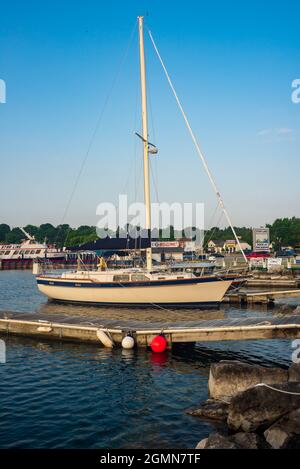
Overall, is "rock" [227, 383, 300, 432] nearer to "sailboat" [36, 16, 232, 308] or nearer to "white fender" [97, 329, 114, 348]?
"white fender" [97, 329, 114, 348]

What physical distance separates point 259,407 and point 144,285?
2070cm

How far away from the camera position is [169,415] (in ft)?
40.2

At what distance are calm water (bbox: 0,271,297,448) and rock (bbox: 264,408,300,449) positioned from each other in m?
2.02

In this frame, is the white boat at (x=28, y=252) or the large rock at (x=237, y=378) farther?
the white boat at (x=28, y=252)

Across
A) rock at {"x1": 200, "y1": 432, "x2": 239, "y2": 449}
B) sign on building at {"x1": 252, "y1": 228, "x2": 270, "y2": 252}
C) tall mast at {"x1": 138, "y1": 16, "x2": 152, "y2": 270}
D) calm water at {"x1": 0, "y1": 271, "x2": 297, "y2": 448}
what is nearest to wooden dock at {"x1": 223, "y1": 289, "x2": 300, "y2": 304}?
tall mast at {"x1": 138, "y1": 16, "x2": 152, "y2": 270}

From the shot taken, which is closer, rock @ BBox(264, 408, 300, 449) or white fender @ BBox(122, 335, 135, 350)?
rock @ BBox(264, 408, 300, 449)

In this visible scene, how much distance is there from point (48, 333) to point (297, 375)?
46.6ft

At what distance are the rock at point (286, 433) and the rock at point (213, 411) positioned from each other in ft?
6.39

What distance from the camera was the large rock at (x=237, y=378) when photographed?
12.6 meters

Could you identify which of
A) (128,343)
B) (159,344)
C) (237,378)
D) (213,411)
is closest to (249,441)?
(213,411)

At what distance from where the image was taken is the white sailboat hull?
30.7 metres

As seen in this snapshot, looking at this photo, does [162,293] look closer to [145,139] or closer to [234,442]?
[145,139]

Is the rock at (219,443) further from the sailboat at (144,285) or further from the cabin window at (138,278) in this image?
the cabin window at (138,278)

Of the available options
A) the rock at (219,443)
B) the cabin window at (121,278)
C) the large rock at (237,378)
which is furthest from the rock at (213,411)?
the cabin window at (121,278)
